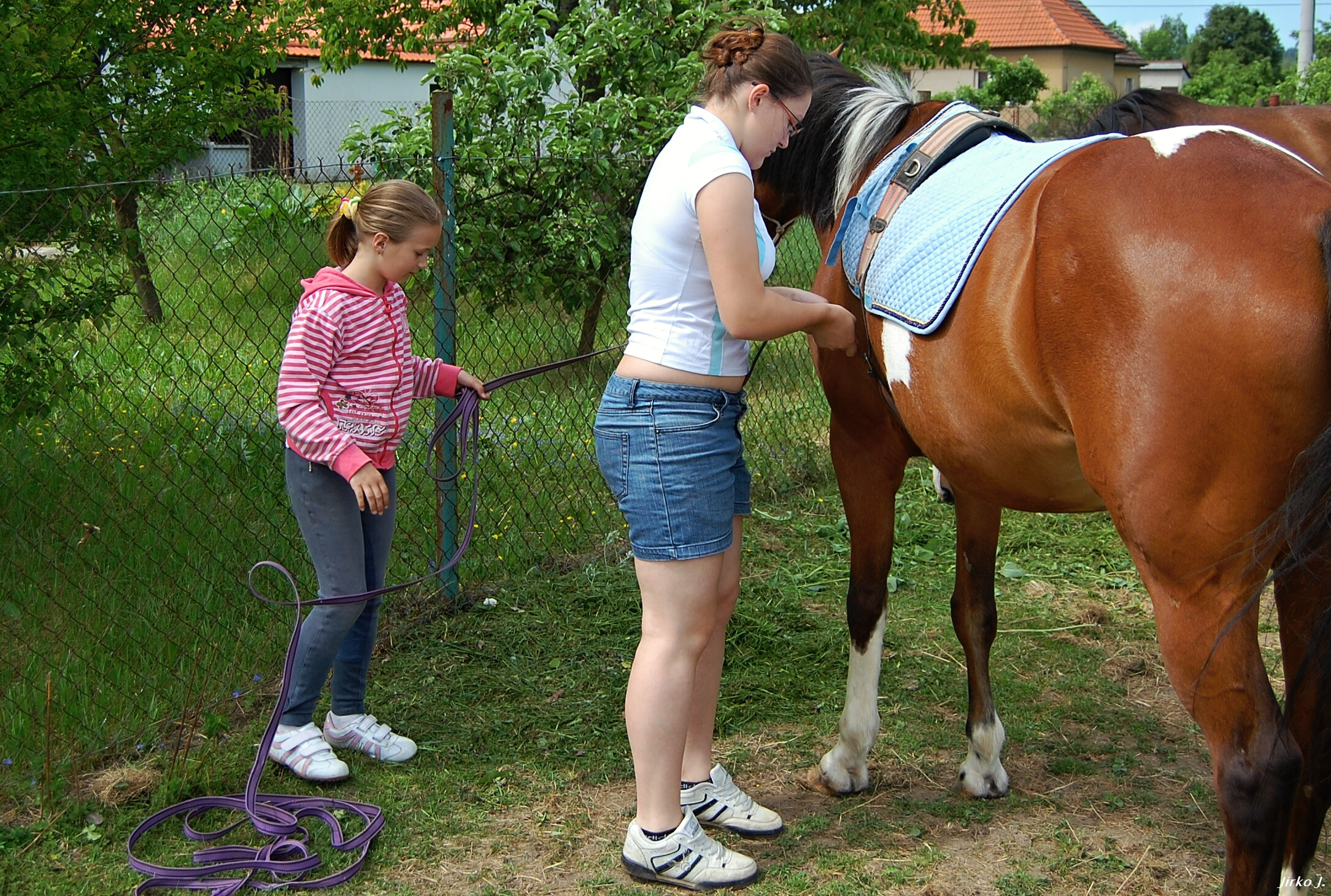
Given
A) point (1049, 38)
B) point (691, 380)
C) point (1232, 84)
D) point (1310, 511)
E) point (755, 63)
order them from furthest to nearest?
point (1049, 38), point (1232, 84), point (691, 380), point (755, 63), point (1310, 511)

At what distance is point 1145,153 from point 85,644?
3.13 m

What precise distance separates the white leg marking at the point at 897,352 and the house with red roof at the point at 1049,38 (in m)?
37.8

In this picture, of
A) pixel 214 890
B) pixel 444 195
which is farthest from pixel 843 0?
pixel 214 890

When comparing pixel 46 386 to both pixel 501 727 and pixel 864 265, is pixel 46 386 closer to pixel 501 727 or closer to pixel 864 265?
pixel 501 727

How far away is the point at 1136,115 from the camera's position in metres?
3.31

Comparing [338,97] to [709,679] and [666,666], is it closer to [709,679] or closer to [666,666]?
[709,679]

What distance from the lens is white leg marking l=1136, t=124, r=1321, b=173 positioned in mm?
2016

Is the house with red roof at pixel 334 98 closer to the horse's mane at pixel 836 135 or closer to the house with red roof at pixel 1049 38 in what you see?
the horse's mane at pixel 836 135

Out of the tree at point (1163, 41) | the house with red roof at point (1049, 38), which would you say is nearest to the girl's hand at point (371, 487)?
the house with red roof at point (1049, 38)

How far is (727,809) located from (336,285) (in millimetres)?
1607

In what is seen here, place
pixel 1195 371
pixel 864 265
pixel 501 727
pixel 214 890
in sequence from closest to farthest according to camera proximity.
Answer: pixel 1195 371, pixel 214 890, pixel 864 265, pixel 501 727

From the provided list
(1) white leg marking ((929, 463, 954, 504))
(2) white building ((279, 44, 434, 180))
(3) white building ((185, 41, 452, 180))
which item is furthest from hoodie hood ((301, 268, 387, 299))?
(2) white building ((279, 44, 434, 180))

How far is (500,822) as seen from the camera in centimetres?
277

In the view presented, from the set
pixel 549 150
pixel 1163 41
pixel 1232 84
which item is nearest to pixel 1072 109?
pixel 549 150
